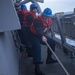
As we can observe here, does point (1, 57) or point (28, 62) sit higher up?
point (1, 57)

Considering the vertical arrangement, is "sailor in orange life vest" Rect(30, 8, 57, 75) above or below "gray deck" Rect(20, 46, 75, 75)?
above

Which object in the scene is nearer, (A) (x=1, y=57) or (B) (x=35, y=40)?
(A) (x=1, y=57)

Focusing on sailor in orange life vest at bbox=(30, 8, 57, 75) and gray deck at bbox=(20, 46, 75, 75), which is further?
gray deck at bbox=(20, 46, 75, 75)

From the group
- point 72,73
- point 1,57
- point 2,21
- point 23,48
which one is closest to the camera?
point 1,57

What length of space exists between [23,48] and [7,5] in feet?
17.8

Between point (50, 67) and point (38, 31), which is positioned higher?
point (38, 31)

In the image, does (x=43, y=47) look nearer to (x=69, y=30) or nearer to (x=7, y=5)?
(x=69, y=30)

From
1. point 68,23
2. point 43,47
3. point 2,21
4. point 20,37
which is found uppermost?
point 2,21

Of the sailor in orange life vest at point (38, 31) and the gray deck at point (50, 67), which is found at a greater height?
the sailor in orange life vest at point (38, 31)

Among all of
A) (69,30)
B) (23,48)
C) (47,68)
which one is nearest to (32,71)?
(47,68)

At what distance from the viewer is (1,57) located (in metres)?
3.07

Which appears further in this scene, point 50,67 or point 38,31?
point 50,67

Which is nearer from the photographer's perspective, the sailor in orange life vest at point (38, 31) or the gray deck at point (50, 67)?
the sailor in orange life vest at point (38, 31)

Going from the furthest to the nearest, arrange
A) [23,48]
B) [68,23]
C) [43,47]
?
[43,47]
[23,48]
[68,23]
